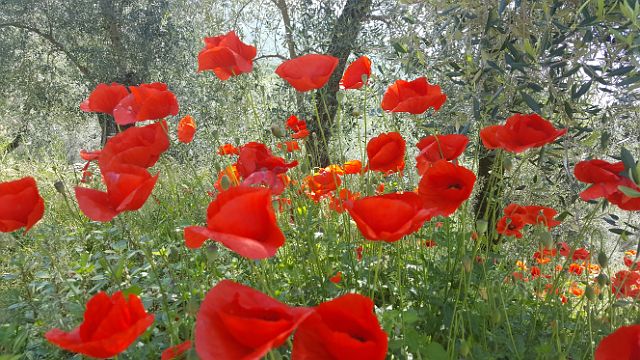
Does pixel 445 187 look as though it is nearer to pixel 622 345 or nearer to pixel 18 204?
pixel 622 345

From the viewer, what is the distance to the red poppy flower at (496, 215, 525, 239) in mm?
2016

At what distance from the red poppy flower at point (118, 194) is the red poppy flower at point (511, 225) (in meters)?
1.32

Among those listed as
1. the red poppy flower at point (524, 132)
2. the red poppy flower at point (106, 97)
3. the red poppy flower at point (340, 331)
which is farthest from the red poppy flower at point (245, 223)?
the red poppy flower at point (106, 97)

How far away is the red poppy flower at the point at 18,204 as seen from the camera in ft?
3.98

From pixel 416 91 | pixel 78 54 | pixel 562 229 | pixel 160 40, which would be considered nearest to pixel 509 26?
pixel 416 91

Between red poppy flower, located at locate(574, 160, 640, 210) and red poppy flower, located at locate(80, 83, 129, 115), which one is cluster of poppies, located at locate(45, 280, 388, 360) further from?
red poppy flower, located at locate(80, 83, 129, 115)

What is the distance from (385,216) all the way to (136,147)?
0.68 m

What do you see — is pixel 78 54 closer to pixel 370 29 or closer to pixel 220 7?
pixel 220 7

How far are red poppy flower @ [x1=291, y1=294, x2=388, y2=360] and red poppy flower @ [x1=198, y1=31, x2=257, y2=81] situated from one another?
43.7 inches

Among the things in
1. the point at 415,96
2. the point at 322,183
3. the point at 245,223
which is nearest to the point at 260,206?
the point at 245,223

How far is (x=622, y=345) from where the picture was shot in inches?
33.3

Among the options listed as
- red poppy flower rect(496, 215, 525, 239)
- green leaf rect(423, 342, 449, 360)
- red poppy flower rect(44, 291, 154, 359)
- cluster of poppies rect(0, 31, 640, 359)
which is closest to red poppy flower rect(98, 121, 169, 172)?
cluster of poppies rect(0, 31, 640, 359)

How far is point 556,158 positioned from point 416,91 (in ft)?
3.46

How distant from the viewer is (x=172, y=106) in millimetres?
1658
